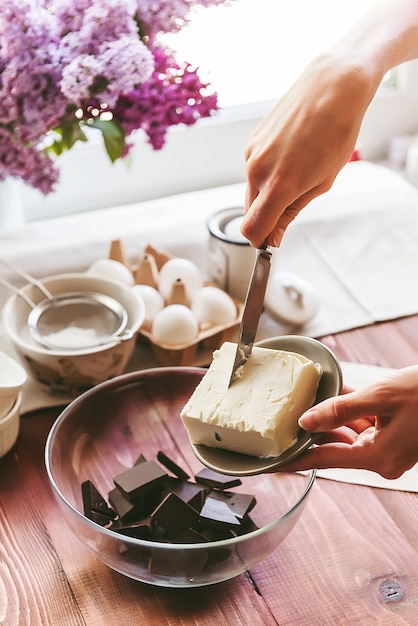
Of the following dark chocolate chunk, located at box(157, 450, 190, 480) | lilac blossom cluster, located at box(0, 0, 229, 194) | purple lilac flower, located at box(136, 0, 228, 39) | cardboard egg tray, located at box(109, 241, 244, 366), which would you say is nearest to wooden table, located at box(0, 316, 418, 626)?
dark chocolate chunk, located at box(157, 450, 190, 480)

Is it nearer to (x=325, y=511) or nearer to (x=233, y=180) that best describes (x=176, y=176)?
(x=233, y=180)

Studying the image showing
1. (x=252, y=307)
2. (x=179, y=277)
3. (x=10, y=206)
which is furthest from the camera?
(x=10, y=206)

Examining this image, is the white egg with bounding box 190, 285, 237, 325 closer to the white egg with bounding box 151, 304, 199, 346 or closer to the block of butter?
the white egg with bounding box 151, 304, 199, 346

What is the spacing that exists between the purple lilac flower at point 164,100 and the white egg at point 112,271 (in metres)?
0.21

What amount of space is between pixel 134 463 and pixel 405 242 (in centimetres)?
71

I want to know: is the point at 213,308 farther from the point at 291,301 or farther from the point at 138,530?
the point at 138,530

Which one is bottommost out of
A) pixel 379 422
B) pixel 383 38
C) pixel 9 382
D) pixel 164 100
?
pixel 9 382

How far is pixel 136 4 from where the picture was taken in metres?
1.14

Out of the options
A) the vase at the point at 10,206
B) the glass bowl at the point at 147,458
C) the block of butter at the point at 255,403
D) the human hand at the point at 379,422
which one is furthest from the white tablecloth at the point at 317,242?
the human hand at the point at 379,422

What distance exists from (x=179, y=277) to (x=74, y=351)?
9.3 inches

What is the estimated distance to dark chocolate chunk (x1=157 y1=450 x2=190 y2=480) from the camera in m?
0.99

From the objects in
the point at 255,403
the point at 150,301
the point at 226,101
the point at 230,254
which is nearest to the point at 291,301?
the point at 230,254

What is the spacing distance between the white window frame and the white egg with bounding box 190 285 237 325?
48cm

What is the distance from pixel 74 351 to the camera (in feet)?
3.61
